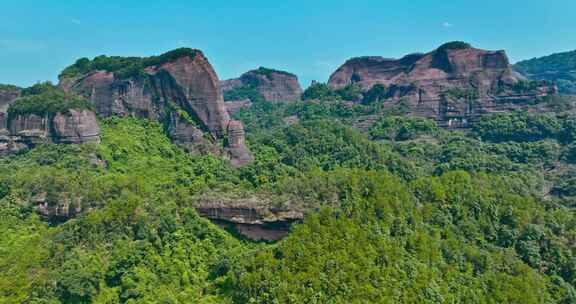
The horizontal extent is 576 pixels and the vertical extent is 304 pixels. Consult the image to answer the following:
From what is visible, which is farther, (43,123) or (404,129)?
(404,129)

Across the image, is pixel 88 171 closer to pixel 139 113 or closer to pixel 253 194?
pixel 139 113

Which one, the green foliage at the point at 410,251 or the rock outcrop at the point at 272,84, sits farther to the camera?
the rock outcrop at the point at 272,84

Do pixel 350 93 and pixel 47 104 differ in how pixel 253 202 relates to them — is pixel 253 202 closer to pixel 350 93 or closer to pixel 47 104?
pixel 47 104

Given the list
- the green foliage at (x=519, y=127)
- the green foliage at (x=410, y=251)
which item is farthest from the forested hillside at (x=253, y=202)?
the green foliage at (x=519, y=127)

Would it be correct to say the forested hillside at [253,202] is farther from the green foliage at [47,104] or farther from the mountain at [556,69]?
the mountain at [556,69]

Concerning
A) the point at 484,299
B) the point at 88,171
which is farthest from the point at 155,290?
the point at 484,299

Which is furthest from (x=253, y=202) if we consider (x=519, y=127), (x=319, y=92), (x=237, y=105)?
(x=237, y=105)
